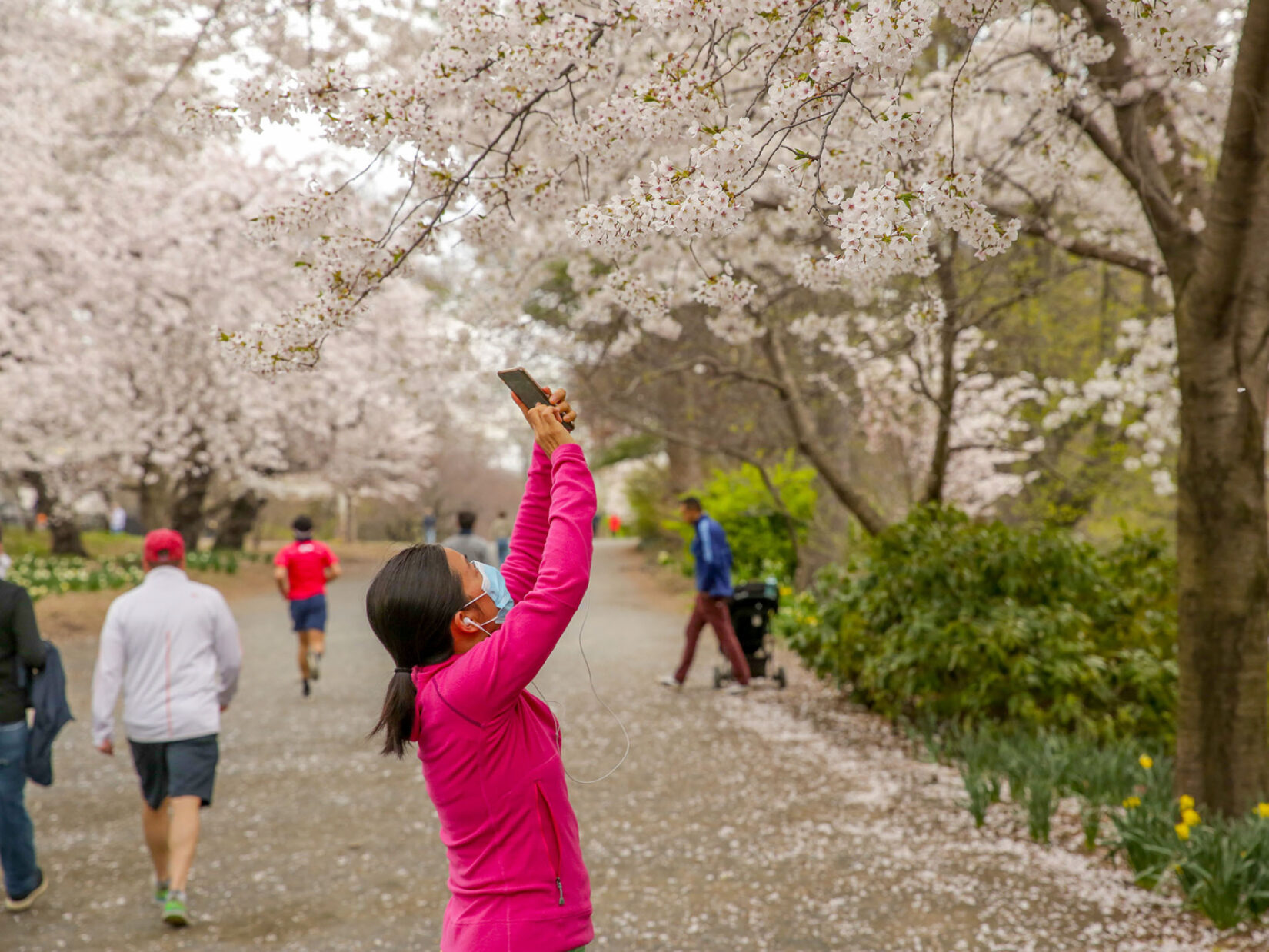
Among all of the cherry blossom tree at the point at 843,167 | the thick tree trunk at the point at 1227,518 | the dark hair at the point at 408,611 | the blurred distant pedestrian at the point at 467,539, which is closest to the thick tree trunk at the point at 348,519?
the blurred distant pedestrian at the point at 467,539

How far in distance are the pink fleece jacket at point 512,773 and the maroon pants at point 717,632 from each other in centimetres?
742

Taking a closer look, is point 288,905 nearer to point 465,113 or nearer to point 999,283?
point 465,113

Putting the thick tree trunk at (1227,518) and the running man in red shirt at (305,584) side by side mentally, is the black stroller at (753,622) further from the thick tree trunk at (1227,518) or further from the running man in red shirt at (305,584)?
the thick tree trunk at (1227,518)

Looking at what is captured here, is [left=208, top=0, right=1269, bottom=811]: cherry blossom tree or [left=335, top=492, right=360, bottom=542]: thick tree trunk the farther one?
[left=335, top=492, right=360, bottom=542]: thick tree trunk

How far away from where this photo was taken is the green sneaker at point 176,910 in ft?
14.6

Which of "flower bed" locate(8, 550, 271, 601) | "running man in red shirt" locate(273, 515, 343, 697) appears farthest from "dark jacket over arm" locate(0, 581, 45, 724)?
"flower bed" locate(8, 550, 271, 601)

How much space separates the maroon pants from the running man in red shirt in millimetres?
3496

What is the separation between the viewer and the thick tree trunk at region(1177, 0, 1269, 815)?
4.68 metres

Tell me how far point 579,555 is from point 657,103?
1.59 metres

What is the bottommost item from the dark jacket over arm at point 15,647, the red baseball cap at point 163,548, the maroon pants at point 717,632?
the maroon pants at point 717,632

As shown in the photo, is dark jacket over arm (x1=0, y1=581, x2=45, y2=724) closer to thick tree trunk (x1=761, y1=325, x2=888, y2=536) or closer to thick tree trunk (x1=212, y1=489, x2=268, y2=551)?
thick tree trunk (x1=761, y1=325, x2=888, y2=536)

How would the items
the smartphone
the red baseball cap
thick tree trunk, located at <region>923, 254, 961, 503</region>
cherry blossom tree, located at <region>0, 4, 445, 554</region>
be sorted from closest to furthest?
1. the smartphone
2. the red baseball cap
3. thick tree trunk, located at <region>923, 254, 961, 503</region>
4. cherry blossom tree, located at <region>0, 4, 445, 554</region>

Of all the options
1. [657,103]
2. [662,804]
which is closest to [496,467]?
[662,804]

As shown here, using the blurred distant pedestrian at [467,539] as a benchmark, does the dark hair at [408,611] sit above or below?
above
